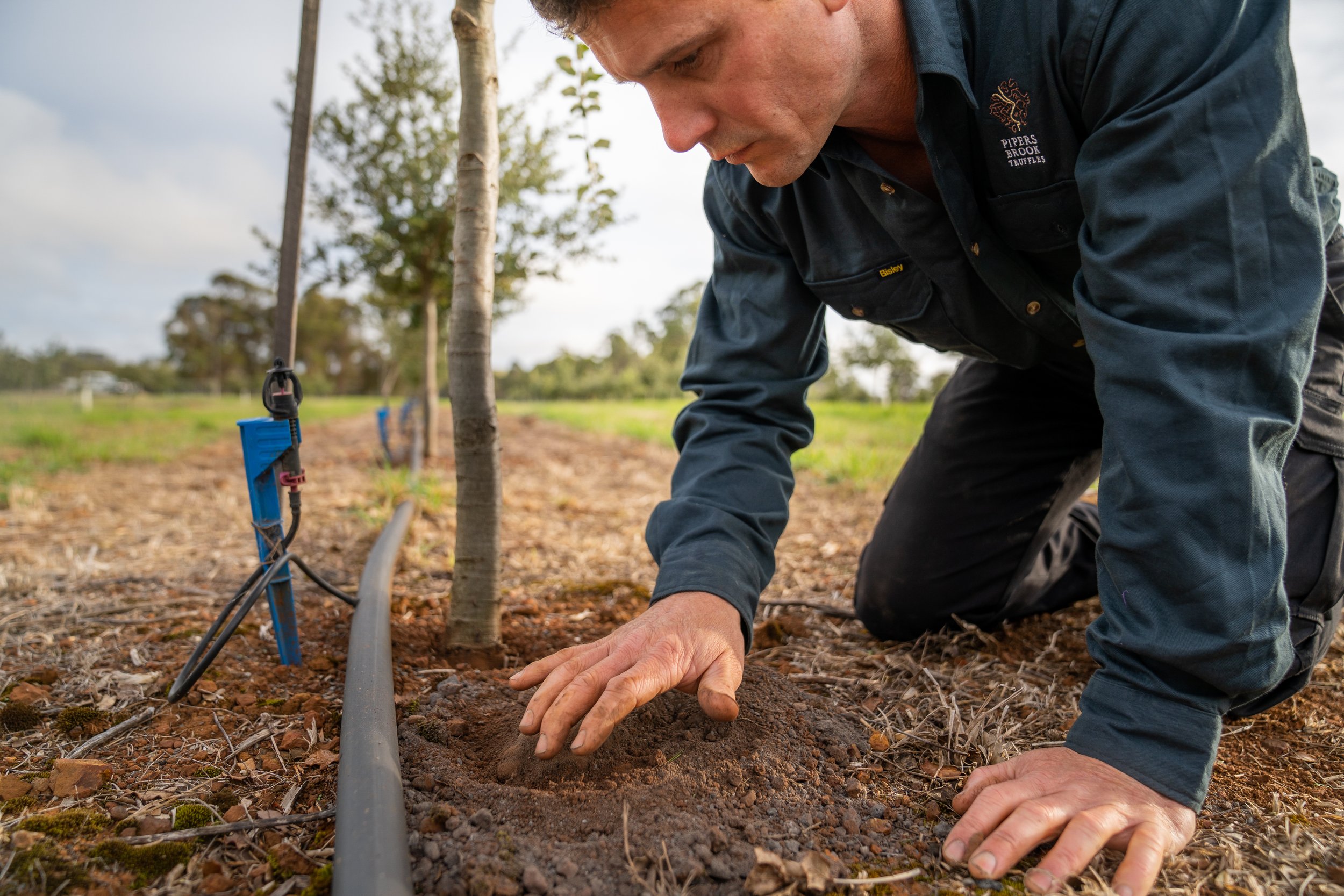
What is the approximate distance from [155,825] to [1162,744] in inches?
58.2

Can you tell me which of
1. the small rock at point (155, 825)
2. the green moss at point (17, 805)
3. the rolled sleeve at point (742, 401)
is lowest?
the small rock at point (155, 825)

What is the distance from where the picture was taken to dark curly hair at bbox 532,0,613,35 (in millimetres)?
1122

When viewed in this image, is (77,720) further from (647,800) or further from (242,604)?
(647,800)

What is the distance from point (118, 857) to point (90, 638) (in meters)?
1.22

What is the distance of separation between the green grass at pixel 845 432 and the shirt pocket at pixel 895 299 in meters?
1.53

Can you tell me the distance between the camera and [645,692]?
1.16 meters

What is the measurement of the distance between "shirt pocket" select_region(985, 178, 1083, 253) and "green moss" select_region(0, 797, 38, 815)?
1.96m

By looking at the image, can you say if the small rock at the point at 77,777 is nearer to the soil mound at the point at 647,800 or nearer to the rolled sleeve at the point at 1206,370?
the soil mound at the point at 647,800

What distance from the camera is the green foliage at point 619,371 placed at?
1356 inches

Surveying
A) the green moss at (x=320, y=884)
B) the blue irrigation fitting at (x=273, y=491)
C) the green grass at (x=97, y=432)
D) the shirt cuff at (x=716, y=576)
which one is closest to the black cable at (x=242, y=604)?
the blue irrigation fitting at (x=273, y=491)

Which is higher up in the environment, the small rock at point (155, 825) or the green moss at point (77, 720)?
the green moss at point (77, 720)

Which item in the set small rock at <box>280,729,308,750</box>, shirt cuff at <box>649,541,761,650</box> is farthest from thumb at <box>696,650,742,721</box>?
small rock at <box>280,729,308,750</box>

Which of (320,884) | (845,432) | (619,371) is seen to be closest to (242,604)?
(320,884)

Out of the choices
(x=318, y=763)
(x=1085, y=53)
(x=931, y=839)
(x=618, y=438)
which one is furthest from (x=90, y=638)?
(x=618, y=438)
